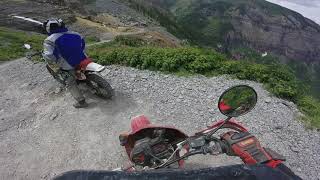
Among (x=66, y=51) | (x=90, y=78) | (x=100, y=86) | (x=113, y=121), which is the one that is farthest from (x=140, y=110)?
(x=66, y=51)

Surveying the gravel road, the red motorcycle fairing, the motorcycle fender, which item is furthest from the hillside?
the red motorcycle fairing

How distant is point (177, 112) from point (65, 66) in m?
3.45

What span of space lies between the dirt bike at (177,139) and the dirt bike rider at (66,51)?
4.45m

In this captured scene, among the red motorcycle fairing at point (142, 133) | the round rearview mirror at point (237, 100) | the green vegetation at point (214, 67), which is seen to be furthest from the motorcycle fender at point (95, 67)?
the round rearview mirror at point (237, 100)

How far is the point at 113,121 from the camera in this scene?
10180mm

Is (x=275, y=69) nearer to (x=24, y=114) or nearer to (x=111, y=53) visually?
(x=111, y=53)

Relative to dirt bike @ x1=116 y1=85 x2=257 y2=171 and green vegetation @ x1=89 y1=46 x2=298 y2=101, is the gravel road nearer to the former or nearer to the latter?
green vegetation @ x1=89 y1=46 x2=298 y2=101

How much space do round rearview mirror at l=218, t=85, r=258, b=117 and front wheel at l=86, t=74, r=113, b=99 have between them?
637 centimetres

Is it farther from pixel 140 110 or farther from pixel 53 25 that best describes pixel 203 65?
pixel 53 25

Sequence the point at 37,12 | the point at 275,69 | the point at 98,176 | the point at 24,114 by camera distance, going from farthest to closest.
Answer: the point at 37,12, the point at 275,69, the point at 24,114, the point at 98,176

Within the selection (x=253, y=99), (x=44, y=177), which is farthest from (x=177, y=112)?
(x=253, y=99)

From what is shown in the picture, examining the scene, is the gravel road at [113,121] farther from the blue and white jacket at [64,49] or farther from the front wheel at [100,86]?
the blue and white jacket at [64,49]

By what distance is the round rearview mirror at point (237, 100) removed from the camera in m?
5.00

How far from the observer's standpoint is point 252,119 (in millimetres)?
10008
